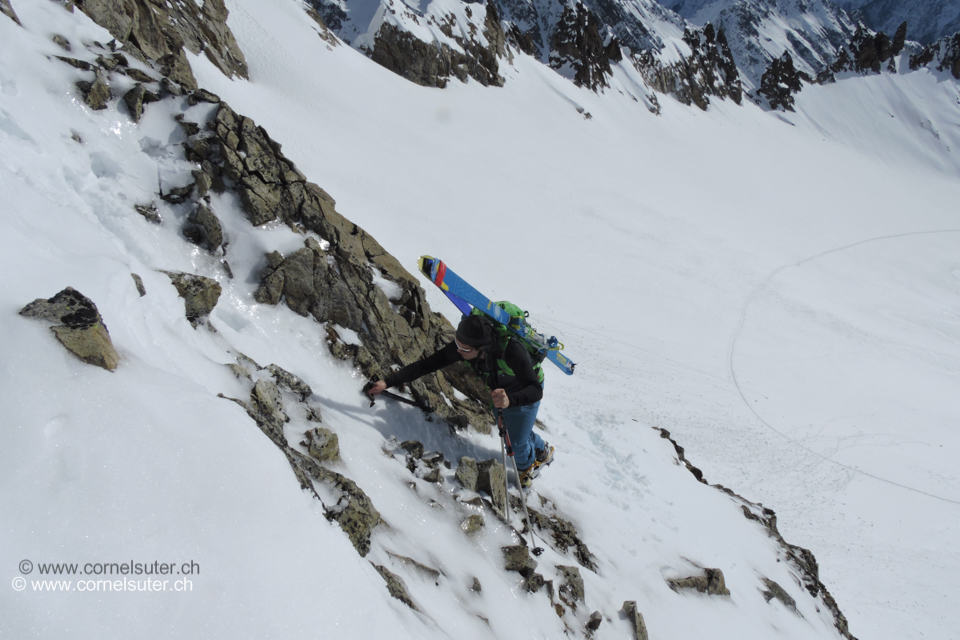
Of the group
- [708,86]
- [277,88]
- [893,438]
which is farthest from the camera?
[708,86]

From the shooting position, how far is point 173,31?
1550 cm

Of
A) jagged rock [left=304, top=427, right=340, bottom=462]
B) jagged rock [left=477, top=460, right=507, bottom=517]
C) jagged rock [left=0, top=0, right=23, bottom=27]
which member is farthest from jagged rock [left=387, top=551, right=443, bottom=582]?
jagged rock [left=0, top=0, right=23, bottom=27]

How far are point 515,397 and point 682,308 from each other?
16.3 metres

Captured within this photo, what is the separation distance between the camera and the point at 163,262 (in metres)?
5.18

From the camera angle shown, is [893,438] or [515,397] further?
[893,438]

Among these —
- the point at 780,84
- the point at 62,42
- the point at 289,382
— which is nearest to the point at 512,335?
the point at 289,382

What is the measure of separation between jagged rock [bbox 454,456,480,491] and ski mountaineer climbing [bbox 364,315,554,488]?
637 mm

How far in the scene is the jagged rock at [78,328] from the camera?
8.16 feet

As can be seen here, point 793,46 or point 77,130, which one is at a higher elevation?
point 793,46

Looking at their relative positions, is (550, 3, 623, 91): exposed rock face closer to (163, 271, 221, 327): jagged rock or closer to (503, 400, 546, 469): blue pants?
(503, 400, 546, 469): blue pants

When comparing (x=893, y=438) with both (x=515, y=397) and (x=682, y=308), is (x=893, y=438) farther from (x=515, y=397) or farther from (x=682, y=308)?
(x=515, y=397)

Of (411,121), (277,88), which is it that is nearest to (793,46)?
(411,121)

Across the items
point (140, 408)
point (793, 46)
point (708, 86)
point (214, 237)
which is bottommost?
point (214, 237)

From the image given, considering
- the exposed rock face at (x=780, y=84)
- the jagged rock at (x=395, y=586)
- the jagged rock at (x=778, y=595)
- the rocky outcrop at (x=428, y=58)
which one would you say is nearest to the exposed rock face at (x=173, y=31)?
the jagged rock at (x=395, y=586)
